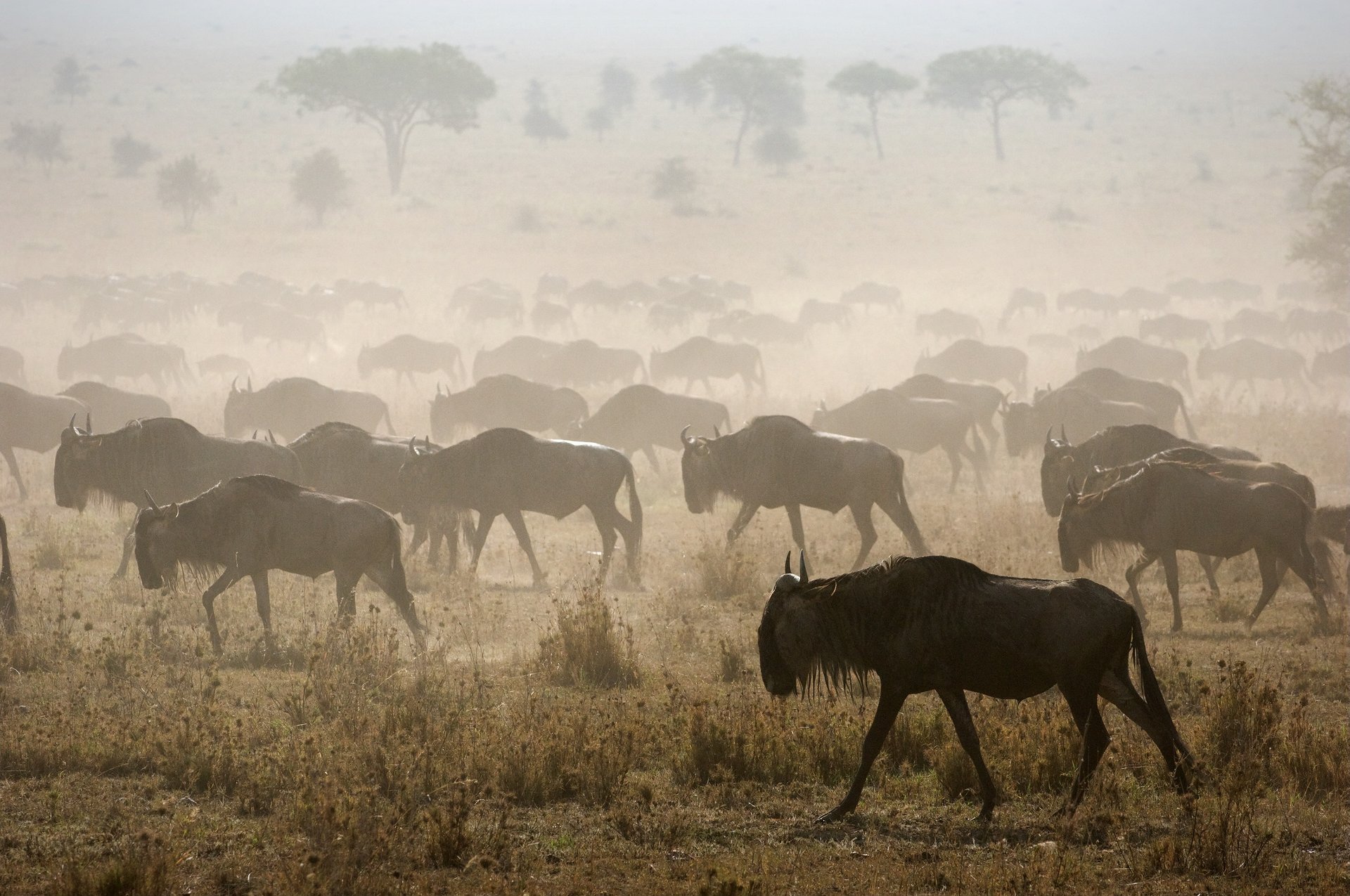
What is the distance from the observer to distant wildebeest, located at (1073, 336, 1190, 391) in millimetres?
28781

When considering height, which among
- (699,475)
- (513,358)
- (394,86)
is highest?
(394,86)

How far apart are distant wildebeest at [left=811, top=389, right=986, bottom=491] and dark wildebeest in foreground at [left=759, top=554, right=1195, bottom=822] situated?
13.7m

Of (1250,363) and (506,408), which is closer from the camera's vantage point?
(506,408)

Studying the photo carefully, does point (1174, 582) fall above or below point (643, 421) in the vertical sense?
below

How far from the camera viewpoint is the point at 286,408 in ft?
71.2

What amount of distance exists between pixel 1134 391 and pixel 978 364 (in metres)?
8.24

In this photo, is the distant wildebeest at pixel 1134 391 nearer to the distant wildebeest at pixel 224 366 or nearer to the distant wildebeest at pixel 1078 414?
the distant wildebeest at pixel 1078 414

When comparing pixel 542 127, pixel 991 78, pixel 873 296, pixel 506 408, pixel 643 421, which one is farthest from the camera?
pixel 542 127

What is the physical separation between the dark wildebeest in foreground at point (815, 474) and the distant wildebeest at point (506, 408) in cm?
874

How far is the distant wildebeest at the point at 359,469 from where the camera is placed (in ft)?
47.0

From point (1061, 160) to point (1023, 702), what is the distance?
8421cm

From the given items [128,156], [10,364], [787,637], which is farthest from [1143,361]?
[128,156]

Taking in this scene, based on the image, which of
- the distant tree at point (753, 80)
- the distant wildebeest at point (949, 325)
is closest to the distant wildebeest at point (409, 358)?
the distant wildebeest at point (949, 325)

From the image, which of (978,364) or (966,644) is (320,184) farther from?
(966,644)
